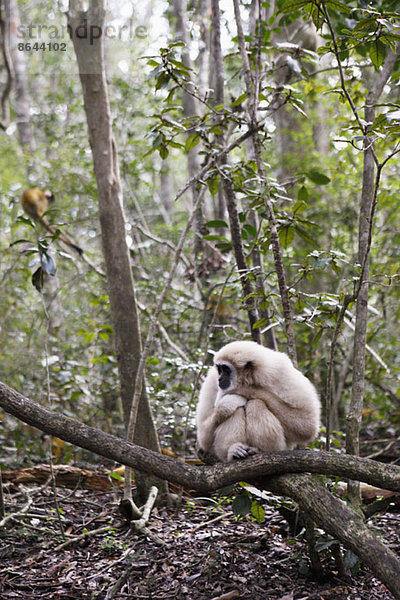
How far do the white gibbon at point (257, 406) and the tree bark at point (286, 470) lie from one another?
60 centimetres

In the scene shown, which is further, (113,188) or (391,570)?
(113,188)

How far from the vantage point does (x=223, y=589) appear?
366 centimetres

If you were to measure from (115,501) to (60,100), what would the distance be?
11.4 m

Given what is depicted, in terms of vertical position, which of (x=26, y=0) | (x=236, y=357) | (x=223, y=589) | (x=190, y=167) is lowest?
(x=223, y=589)

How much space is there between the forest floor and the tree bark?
0.58 metres

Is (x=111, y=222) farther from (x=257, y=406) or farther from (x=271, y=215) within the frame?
(x=257, y=406)

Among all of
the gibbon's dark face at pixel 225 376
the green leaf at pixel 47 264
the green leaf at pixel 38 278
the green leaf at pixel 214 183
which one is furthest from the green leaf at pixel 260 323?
the green leaf at pixel 38 278

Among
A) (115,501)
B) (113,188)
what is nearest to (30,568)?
(115,501)

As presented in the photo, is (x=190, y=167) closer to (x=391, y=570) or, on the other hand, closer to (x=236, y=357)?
(x=236, y=357)

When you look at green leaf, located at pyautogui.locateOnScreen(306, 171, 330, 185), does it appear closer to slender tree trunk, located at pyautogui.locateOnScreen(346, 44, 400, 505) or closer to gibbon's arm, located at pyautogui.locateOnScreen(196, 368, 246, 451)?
slender tree trunk, located at pyautogui.locateOnScreen(346, 44, 400, 505)

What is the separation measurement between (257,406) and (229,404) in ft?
0.69

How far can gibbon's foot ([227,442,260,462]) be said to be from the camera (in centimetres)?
371

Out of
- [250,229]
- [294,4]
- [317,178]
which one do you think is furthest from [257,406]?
[294,4]

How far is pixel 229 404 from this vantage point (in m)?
3.95
